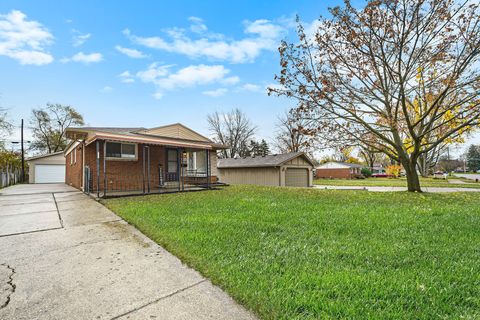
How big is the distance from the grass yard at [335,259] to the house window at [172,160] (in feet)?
25.9

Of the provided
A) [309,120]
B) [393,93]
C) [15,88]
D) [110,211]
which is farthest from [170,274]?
[15,88]

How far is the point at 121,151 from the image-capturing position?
11.2 meters

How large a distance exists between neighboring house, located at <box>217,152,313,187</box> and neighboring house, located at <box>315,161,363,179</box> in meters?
19.4

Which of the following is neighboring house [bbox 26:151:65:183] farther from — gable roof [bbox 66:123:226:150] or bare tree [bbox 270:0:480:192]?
bare tree [bbox 270:0:480:192]

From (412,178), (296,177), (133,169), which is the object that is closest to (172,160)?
(133,169)

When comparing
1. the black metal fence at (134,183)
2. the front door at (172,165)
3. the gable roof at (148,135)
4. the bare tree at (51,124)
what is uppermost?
the bare tree at (51,124)

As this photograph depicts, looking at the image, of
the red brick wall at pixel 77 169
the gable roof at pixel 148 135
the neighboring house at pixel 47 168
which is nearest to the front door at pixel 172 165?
the gable roof at pixel 148 135

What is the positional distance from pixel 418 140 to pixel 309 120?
518 cm

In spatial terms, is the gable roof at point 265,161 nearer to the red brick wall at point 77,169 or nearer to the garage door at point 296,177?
the garage door at point 296,177

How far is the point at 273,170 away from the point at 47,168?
21.1 m

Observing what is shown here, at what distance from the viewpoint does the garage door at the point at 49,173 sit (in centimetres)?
2183

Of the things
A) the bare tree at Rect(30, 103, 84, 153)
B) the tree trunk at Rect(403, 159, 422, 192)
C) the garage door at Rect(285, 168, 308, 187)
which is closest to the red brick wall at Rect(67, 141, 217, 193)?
the garage door at Rect(285, 168, 308, 187)

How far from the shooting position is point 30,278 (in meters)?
2.69

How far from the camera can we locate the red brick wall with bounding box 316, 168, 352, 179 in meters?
40.1
